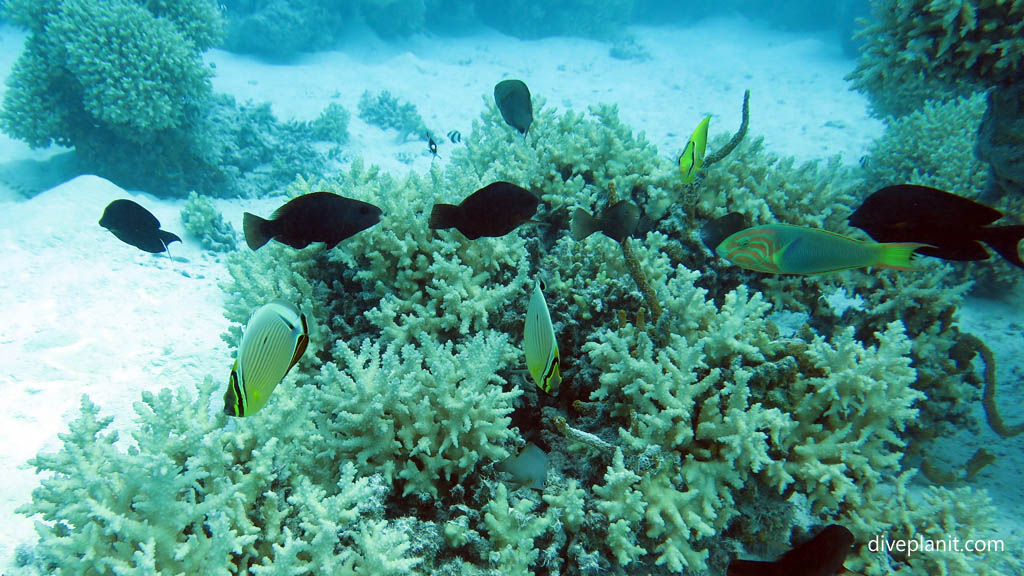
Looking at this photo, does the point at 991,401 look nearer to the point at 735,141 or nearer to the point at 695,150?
the point at 735,141

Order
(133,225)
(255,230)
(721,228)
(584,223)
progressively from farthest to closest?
1. (133,225)
2. (584,223)
3. (721,228)
4. (255,230)

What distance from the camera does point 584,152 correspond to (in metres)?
4.36

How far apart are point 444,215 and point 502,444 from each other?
129cm

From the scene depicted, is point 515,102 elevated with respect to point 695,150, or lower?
elevated

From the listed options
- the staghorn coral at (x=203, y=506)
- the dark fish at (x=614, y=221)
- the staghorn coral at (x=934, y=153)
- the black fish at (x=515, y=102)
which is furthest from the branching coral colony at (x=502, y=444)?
the staghorn coral at (x=934, y=153)

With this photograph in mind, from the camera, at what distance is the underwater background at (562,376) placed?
2.11m

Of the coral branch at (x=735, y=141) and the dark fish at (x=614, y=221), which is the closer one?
the dark fish at (x=614, y=221)

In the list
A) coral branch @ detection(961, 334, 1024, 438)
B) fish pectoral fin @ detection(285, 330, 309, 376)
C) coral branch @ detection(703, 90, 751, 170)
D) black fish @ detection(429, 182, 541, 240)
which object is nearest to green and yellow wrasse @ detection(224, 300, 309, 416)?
fish pectoral fin @ detection(285, 330, 309, 376)

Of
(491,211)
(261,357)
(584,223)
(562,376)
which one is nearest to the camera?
(261,357)

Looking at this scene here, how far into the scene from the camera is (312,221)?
2262 millimetres

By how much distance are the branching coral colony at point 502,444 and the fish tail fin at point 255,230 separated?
702 mm

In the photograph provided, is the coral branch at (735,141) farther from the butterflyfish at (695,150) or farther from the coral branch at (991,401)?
the coral branch at (991,401)

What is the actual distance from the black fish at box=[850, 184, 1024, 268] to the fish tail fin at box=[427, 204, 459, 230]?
1908 mm

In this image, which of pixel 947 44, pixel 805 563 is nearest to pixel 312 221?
pixel 805 563
